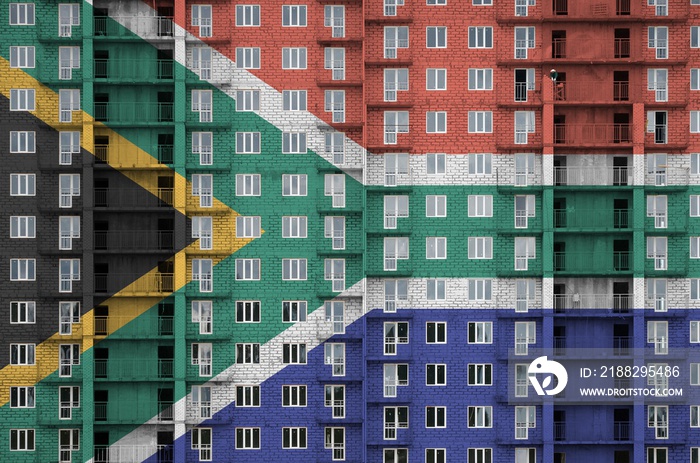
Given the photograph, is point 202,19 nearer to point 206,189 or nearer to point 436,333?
point 206,189

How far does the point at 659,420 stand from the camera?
7144 cm

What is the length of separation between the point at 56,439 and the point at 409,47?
4006 cm

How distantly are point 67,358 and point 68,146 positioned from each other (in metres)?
16.1

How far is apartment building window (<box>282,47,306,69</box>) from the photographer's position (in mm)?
72062

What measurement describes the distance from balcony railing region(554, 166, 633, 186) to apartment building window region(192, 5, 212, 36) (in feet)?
94.0

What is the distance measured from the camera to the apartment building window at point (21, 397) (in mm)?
71438

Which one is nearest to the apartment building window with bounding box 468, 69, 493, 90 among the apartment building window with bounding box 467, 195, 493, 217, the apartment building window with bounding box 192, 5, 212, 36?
the apartment building window with bounding box 467, 195, 493, 217

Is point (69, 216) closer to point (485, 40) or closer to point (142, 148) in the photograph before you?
point (142, 148)

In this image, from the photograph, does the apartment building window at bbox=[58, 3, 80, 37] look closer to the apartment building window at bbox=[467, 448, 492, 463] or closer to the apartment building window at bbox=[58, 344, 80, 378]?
the apartment building window at bbox=[58, 344, 80, 378]

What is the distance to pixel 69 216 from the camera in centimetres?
7150

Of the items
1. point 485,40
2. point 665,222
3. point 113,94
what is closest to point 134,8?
point 113,94

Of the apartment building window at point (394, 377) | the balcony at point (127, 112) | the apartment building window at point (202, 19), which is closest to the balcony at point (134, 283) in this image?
the balcony at point (127, 112)

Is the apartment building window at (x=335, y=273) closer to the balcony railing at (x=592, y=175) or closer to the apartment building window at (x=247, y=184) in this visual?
the apartment building window at (x=247, y=184)

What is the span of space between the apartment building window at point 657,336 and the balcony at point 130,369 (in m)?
36.4
